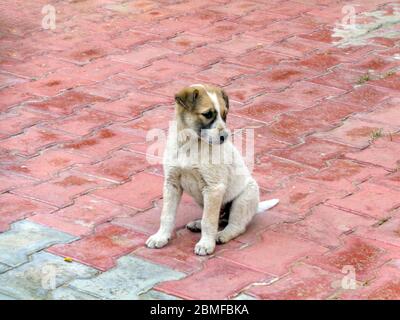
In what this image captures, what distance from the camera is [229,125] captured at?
24.6 ft

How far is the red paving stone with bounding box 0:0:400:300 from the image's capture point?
550 cm

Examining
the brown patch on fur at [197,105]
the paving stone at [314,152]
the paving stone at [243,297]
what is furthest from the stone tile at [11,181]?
the paving stone at [243,297]

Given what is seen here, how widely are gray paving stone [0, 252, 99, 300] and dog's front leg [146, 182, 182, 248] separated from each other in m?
0.44

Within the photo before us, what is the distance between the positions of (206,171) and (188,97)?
1.44ft

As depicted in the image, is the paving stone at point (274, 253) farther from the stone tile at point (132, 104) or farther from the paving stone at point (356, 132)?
the stone tile at point (132, 104)

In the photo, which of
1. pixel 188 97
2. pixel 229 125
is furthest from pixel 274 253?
pixel 229 125

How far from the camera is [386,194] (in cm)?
641

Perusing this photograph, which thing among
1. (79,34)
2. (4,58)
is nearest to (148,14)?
(79,34)

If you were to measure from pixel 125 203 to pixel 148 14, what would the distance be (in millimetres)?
4219

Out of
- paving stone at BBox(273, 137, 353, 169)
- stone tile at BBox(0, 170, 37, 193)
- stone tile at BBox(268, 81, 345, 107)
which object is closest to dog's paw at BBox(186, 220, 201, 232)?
stone tile at BBox(0, 170, 37, 193)

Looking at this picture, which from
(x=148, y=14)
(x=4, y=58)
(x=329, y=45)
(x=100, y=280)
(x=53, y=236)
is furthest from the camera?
(x=148, y=14)

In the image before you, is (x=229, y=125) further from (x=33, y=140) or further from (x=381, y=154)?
(x=33, y=140)
